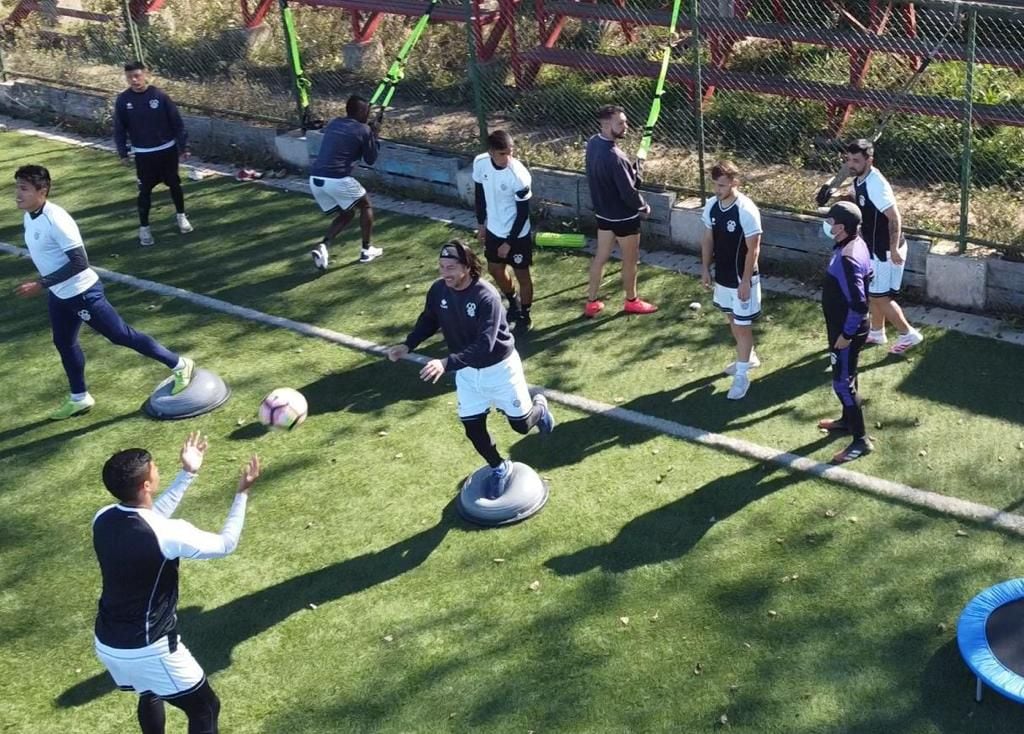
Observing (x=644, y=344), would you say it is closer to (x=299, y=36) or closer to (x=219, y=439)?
(x=219, y=439)

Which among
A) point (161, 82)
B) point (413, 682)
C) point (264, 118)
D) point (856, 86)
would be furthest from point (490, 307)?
point (161, 82)

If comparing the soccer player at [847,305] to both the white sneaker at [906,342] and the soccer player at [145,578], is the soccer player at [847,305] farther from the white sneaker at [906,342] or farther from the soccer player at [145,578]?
the soccer player at [145,578]

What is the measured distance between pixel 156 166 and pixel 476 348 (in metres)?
7.20

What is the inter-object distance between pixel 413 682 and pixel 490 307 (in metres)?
2.50

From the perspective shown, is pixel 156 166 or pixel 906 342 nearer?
pixel 906 342

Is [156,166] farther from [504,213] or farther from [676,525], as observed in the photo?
[676,525]

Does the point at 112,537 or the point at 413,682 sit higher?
the point at 112,537

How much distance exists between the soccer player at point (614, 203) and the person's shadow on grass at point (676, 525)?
3.07m

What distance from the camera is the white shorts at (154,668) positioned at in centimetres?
607

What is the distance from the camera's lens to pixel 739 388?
9898 mm

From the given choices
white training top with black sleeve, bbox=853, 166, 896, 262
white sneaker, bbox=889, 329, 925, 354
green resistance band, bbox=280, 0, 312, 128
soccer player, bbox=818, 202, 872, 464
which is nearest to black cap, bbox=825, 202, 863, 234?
soccer player, bbox=818, 202, 872, 464

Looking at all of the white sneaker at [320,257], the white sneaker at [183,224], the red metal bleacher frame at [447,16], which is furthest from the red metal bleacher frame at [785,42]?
the white sneaker at [183,224]

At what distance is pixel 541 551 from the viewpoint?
26.9ft

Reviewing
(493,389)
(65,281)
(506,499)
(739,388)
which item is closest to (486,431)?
(493,389)
